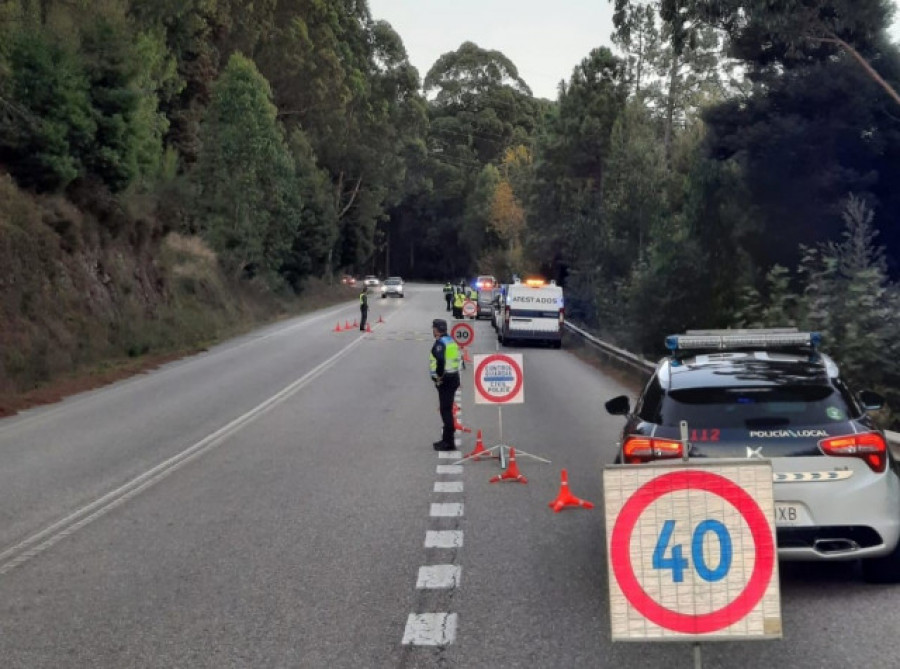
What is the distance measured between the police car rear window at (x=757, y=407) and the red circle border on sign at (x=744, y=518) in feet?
8.63

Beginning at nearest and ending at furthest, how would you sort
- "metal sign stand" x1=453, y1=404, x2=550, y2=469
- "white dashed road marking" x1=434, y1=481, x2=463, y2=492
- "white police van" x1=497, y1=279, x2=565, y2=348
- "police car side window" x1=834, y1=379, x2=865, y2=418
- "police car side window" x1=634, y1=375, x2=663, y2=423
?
"police car side window" x1=834, y1=379, x2=865, y2=418 < "police car side window" x1=634, y1=375, x2=663, y2=423 < "white dashed road marking" x1=434, y1=481, x2=463, y2=492 < "metal sign stand" x1=453, y1=404, x2=550, y2=469 < "white police van" x1=497, y1=279, x2=565, y2=348

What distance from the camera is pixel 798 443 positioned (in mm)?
7449

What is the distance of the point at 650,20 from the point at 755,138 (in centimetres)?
2655

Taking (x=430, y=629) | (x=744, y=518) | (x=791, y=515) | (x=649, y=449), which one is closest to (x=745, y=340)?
(x=649, y=449)

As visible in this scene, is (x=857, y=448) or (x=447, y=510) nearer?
(x=857, y=448)

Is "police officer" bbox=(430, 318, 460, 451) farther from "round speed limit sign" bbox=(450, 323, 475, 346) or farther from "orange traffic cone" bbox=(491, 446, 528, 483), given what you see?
"round speed limit sign" bbox=(450, 323, 475, 346)

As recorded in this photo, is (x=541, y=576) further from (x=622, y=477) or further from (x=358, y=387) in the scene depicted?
(x=358, y=387)

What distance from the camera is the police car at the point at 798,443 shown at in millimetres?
7305

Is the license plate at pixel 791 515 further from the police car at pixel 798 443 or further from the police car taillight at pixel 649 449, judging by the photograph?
the police car taillight at pixel 649 449

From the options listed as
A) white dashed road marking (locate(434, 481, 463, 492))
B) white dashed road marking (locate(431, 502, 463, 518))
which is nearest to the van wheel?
white dashed road marking (locate(431, 502, 463, 518))

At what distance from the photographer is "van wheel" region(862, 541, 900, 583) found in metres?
7.65

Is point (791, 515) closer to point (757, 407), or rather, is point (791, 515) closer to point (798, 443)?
point (798, 443)

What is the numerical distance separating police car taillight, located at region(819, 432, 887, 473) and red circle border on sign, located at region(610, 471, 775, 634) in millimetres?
2626

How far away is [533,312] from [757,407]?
3003cm
